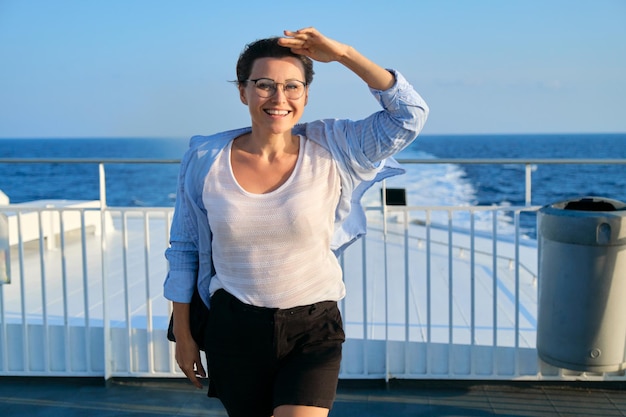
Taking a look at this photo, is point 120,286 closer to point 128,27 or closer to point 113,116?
point 128,27

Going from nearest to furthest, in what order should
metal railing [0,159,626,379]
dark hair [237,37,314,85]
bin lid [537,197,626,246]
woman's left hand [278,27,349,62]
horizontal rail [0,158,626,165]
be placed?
woman's left hand [278,27,349,62], dark hair [237,37,314,85], bin lid [537,197,626,246], horizontal rail [0,158,626,165], metal railing [0,159,626,379]

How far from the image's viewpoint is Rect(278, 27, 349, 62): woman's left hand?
1.50 meters

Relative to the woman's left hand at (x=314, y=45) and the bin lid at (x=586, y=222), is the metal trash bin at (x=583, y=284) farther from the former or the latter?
the woman's left hand at (x=314, y=45)

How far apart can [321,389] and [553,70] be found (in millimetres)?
74024

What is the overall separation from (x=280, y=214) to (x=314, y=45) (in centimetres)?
39

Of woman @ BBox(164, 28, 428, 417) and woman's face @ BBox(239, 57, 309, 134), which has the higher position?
woman's face @ BBox(239, 57, 309, 134)

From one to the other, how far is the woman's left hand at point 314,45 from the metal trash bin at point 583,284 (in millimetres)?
1989

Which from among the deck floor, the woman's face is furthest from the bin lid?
the woman's face

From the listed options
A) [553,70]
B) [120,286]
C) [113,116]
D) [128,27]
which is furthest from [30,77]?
[120,286]

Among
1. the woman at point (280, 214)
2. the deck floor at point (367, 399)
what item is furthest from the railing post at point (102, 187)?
the woman at point (280, 214)

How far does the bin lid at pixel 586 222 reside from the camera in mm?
3080

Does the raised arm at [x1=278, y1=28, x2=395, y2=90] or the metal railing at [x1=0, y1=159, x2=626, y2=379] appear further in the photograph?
the metal railing at [x1=0, y1=159, x2=626, y2=379]

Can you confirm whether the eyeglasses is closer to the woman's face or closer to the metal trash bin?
the woman's face

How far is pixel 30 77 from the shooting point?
6831 cm
